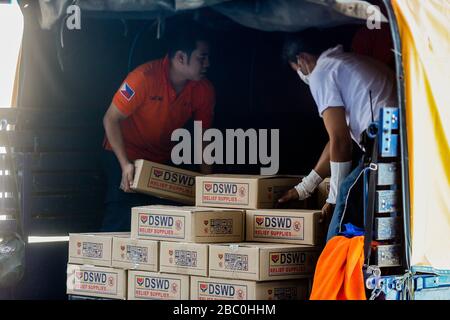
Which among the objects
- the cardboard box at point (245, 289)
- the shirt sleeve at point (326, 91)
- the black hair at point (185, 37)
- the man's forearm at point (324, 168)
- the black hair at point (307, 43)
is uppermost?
the black hair at point (185, 37)

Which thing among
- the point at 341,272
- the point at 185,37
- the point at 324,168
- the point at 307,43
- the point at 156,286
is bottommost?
the point at 156,286

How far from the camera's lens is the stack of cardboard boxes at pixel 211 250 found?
7301mm

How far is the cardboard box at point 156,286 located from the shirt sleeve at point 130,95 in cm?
179

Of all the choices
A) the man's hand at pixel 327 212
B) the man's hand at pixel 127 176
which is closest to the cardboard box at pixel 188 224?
the man's hand at pixel 327 212

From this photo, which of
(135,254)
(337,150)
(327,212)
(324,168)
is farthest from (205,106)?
(327,212)

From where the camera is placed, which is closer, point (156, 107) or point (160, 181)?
point (160, 181)

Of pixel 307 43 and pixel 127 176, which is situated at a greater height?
pixel 307 43

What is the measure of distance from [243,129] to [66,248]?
1.66 meters

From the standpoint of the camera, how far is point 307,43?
832 centimetres

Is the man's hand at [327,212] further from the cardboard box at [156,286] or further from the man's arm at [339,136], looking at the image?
the cardboard box at [156,286]

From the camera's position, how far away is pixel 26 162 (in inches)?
341

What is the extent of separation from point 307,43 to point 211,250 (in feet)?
5.80

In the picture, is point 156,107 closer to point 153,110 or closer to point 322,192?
point 153,110
